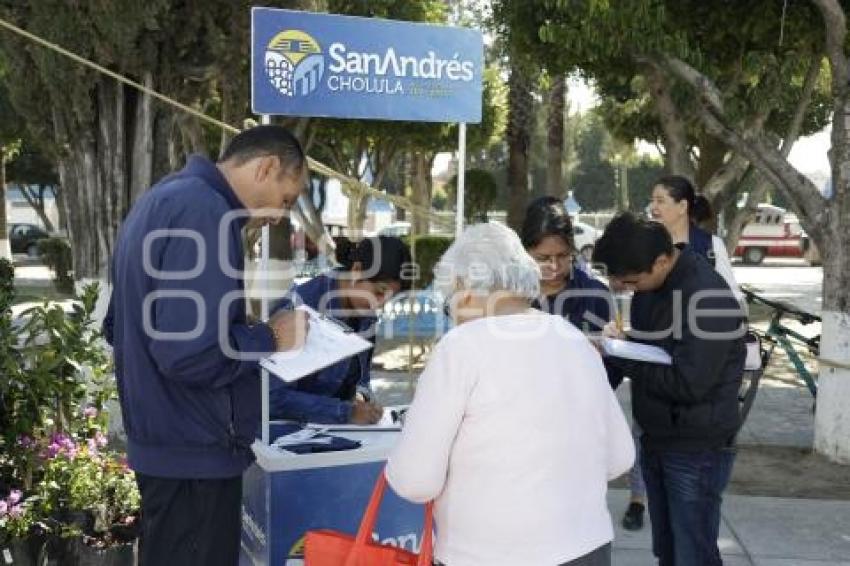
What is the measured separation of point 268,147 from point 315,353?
1.94ft

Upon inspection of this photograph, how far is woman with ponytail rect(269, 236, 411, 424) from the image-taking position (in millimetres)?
3158

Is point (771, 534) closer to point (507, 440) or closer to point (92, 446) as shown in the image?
point (507, 440)

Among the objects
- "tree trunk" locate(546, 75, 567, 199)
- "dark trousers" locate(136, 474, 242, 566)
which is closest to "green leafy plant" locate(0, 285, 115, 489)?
"dark trousers" locate(136, 474, 242, 566)

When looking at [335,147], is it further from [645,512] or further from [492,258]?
[492,258]

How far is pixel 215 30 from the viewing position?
5.73 m

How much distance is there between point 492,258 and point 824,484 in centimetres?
422

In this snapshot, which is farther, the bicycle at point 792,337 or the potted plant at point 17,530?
the bicycle at point 792,337

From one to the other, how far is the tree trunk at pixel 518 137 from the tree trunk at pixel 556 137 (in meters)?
0.40

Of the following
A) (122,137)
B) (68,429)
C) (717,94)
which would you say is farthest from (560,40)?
(68,429)

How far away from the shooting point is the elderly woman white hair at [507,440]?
1.91 meters

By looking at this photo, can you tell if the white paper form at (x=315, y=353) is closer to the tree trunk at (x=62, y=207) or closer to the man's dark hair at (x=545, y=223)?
the man's dark hair at (x=545, y=223)

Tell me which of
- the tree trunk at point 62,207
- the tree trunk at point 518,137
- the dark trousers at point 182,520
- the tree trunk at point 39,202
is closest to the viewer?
the dark trousers at point 182,520

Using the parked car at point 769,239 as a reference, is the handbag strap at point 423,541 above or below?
below

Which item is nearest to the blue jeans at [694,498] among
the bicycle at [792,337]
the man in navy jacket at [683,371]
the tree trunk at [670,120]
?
the man in navy jacket at [683,371]
